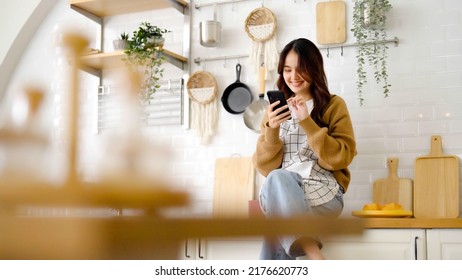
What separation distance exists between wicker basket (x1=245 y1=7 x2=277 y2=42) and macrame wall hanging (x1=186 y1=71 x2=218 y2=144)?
152 mm

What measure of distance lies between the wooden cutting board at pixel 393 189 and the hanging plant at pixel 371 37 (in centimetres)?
17

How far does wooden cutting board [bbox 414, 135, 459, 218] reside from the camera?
1429 mm

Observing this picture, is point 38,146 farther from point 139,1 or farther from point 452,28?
point 452,28

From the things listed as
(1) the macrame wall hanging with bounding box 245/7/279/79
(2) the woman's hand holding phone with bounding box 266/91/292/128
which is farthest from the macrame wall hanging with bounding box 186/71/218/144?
(2) the woman's hand holding phone with bounding box 266/91/292/128

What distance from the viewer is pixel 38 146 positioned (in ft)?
1.07

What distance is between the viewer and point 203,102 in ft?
5.73

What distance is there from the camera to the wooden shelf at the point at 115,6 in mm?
1659

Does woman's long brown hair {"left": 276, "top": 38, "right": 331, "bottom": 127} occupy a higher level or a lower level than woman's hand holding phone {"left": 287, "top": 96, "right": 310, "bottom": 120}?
higher

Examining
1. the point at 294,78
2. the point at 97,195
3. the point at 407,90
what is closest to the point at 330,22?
the point at 407,90

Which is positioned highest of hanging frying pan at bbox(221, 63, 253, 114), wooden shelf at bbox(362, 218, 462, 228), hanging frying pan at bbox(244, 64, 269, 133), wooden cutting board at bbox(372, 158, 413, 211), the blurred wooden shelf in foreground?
hanging frying pan at bbox(221, 63, 253, 114)

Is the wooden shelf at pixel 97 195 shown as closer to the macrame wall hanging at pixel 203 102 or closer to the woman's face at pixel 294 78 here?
the woman's face at pixel 294 78

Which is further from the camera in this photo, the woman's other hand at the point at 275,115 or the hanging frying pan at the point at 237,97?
the hanging frying pan at the point at 237,97

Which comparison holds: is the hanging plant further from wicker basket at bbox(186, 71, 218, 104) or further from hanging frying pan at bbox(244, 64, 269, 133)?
wicker basket at bbox(186, 71, 218, 104)

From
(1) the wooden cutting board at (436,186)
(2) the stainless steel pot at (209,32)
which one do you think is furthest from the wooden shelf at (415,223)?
(2) the stainless steel pot at (209,32)
